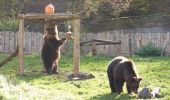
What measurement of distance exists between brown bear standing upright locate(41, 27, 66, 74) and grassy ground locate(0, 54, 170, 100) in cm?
39

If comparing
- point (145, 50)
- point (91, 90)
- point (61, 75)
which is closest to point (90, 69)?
point (61, 75)

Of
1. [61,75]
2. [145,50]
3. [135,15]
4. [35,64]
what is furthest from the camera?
[135,15]

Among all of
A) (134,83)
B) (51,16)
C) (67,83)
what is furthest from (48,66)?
(134,83)

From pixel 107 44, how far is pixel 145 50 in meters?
2.60

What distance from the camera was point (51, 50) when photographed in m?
18.4

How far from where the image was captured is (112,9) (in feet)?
112

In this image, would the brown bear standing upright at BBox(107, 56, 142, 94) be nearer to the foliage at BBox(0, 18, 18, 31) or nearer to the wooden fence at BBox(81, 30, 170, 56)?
the wooden fence at BBox(81, 30, 170, 56)

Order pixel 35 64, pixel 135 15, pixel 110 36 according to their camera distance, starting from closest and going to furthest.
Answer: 1. pixel 35 64
2. pixel 110 36
3. pixel 135 15

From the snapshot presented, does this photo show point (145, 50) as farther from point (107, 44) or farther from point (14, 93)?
point (14, 93)

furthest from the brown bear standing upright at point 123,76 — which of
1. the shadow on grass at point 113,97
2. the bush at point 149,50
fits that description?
the bush at point 149,50

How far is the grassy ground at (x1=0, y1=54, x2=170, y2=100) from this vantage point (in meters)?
11.9

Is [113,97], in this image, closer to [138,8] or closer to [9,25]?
[9,25]

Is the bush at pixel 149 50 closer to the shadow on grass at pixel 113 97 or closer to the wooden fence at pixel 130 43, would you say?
the wooden fence at pixel 130 43

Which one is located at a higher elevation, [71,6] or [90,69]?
[71,6]
